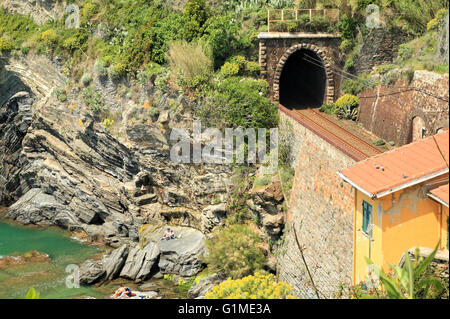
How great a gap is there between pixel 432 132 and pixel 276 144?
9.10 metres

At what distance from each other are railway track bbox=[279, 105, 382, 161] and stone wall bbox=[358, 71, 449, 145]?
1.32 metres

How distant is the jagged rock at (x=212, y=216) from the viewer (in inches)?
1384

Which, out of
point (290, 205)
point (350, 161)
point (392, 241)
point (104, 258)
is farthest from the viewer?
point (104, 258)

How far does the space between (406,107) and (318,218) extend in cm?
647

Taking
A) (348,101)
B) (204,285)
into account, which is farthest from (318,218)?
(348,101)

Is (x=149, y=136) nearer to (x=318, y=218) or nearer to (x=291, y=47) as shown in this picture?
(x=291, y=47)

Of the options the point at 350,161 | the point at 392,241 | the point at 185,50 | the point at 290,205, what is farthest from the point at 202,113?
the point at 392,241

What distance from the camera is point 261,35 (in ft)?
119

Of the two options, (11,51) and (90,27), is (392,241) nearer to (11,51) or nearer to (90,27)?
(90,27)

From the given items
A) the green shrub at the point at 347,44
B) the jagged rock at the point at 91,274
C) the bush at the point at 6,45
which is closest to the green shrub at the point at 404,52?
the green shrub at the point at 347,44

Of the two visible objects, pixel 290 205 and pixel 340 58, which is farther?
pixel 340 58

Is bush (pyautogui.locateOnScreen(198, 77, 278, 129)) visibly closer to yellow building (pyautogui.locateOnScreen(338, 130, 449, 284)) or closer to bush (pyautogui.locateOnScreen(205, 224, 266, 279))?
bush (pyautogui.locateOnScreen(205, 224, 266, 279))

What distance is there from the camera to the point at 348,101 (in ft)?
114
